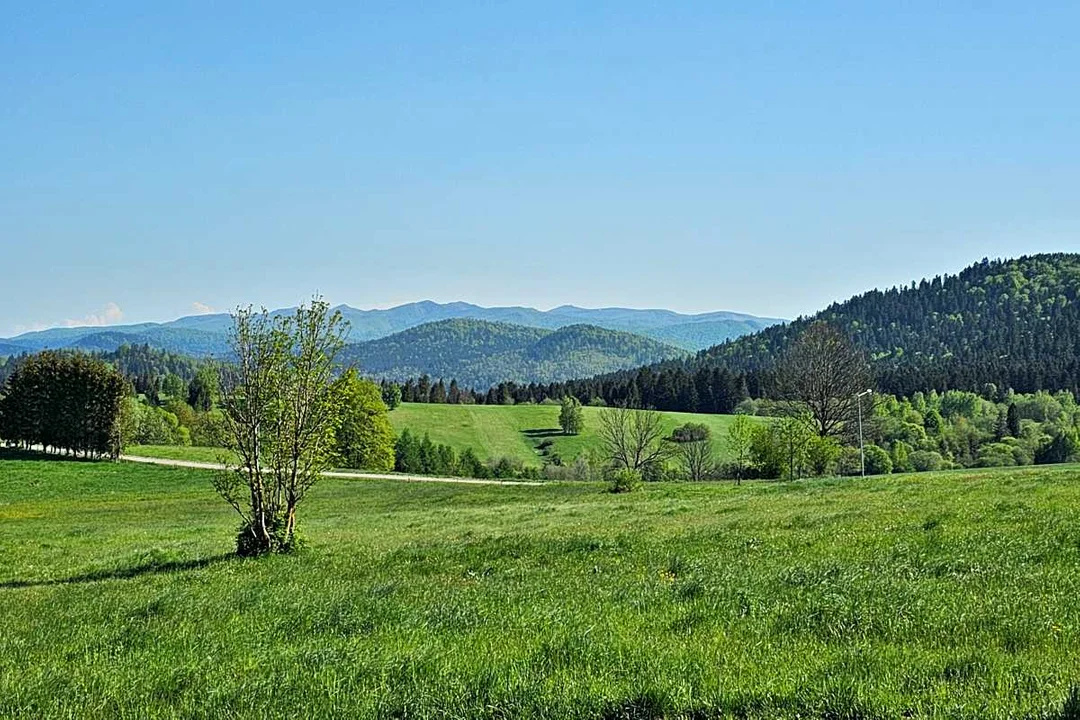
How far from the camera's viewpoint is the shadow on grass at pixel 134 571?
64.6ft

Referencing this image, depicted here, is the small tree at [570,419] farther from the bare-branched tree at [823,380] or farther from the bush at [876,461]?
the bare-branched tree at [823,380]

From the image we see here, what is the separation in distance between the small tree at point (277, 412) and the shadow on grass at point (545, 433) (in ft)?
463

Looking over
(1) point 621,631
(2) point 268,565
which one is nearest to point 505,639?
(1) point 621,631

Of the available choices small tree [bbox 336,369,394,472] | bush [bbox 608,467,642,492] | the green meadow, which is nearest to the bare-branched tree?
bush [bbox 608,467,642,492]

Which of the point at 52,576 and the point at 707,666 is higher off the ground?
the point at 707,666

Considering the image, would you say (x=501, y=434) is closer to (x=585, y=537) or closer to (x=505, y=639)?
(x=585, y=537)

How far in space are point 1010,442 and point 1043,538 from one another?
12253 centimetres

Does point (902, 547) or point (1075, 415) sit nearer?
point (902, 547)

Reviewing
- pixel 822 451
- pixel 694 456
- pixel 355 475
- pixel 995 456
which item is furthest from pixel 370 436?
pixel 995 456

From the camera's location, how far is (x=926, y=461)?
113625mm

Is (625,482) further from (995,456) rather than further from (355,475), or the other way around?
(995,456)

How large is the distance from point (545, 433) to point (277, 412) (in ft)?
478

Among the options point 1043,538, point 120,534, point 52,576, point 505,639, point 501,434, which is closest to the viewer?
point 505,639

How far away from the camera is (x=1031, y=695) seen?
6.73 metres
